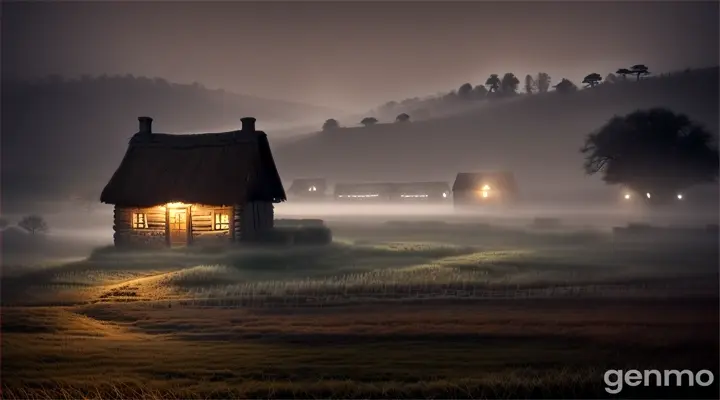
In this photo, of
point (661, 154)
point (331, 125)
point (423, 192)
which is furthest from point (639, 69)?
point (331, 125)

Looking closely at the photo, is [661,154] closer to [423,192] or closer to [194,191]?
[423,192]

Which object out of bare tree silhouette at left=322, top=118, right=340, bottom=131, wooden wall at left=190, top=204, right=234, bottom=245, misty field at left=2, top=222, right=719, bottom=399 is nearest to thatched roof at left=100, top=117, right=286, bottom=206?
wooden wall at left=190, top=204, right=234, bottom=245

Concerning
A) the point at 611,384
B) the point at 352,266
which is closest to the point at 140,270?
the point at 352,266

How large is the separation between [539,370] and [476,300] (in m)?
4.53

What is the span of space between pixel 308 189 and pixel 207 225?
38.3 m

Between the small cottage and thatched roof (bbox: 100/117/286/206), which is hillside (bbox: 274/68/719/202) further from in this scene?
the small cottage

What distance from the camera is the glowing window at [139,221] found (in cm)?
2508

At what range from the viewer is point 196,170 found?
25469mm

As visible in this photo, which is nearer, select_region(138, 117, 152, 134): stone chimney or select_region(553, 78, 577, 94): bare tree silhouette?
select_region(138, 117, 152, 134): stone chimney

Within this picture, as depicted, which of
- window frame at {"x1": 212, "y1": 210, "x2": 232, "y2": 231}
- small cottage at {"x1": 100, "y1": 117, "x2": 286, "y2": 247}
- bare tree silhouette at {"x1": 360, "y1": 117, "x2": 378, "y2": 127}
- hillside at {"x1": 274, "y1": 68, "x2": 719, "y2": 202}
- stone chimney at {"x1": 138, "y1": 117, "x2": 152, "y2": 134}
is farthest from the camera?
bare tree silhouette at {"x1": 360, "y1": 117, "x2": 378, "y2": 127}

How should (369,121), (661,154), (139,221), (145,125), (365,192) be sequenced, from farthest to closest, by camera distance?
1. (369,121)
2. (365,192)
3. (661,154)
4. (145,125)
5. (139,221)

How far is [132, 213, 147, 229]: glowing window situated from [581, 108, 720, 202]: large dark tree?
113 feet

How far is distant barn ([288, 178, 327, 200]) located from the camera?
2452 inches

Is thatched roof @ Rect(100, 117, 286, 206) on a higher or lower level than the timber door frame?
higher
